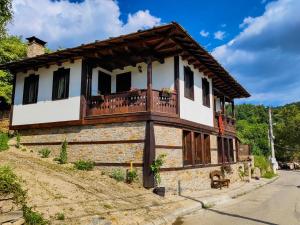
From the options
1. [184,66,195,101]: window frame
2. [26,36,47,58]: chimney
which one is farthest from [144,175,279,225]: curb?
[26,36,47,58]: chimney

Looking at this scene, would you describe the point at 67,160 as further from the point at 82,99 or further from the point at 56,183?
the point at 56,183

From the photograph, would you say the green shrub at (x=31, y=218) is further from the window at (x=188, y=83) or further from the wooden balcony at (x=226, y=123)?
the wooden balcony at (x=226, y=123)

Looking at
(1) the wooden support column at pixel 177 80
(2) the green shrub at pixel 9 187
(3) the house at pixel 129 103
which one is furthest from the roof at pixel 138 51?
(2) the green shrub at pixel 9 187

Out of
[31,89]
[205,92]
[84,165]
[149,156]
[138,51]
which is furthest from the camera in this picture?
[205,92]

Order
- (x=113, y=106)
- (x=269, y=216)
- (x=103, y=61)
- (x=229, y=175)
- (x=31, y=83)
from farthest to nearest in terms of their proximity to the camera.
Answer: (x=229, y=175)
(x=31, y=83)
(x=103, y=61)
(x=113, y=106)
(x=269, y=216)

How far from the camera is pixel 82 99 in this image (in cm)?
1534

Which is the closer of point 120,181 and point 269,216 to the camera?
point 269,216

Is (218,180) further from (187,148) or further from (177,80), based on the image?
(177,80)

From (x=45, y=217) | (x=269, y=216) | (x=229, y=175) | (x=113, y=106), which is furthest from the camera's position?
(x=229, y=175)

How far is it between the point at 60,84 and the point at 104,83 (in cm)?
230

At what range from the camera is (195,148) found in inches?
662

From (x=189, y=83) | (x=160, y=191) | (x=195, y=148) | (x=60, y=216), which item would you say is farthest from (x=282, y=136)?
(x=60, y=216)

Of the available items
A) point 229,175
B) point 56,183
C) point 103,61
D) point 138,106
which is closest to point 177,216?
point 56,183

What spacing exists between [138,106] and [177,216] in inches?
206
